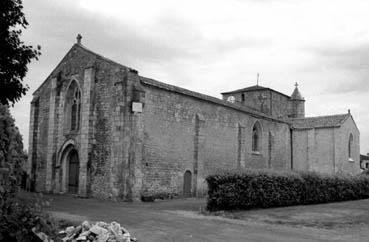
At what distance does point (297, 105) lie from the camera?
49.7 meters

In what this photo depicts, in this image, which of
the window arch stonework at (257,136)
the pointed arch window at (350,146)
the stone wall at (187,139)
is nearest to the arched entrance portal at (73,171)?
the stone wall at (187,139)

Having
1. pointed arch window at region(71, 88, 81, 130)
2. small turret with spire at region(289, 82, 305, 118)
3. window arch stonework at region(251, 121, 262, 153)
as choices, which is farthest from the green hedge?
small turret with spire at region(289, 82, 305, 118)

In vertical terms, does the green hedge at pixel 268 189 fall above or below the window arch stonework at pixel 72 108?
below

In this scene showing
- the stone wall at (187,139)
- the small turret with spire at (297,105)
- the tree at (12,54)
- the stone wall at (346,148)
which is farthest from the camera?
the small turret with spire at (297,105)

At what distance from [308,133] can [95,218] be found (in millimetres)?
28410

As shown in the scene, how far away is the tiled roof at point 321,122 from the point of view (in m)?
38.0

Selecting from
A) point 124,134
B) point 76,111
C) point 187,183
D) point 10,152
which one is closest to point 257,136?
point 187,183

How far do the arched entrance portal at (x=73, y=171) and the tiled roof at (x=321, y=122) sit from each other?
73.4 feet

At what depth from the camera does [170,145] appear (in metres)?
24.4

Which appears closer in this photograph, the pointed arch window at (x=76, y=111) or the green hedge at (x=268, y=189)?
the green hedge at (x=268, y=189)

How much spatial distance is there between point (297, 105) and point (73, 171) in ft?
106

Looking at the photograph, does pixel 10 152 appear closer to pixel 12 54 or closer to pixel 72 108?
pixel 12 54

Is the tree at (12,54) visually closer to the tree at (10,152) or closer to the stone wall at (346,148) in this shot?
the tree at (10,152)

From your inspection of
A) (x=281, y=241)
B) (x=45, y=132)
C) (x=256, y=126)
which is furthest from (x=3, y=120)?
(x=256, y=126)
